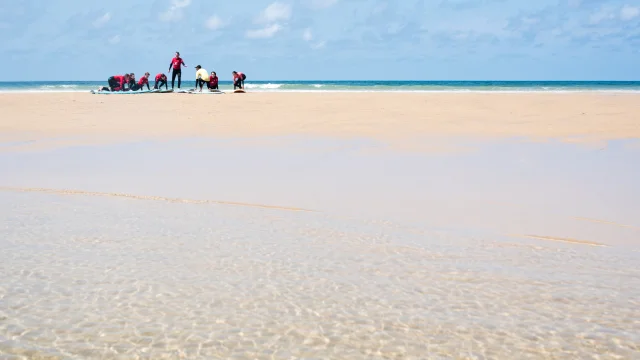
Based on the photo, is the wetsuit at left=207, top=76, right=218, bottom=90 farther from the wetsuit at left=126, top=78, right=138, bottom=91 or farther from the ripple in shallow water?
the ripple in shallow water

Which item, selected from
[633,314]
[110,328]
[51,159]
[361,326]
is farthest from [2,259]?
[51,159]

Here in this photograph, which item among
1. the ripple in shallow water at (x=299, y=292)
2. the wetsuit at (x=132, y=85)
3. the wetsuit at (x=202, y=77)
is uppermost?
the wetsuit at (x=202, y=77)

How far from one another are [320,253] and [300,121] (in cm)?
958

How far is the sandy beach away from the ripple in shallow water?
5.74 meters

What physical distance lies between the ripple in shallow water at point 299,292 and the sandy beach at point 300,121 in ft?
18.8

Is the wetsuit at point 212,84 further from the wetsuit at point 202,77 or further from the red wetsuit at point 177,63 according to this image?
the red wetsuit at point 177,63

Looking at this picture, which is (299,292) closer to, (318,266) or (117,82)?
(318,266)

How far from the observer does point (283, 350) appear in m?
2.64

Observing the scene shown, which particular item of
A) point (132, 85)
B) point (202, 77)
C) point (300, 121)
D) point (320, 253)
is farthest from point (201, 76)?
point (320, 253)

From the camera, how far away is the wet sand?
2.77 metres

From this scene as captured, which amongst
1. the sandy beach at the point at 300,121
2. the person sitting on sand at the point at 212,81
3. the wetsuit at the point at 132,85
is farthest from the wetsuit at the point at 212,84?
the sandy beach at the point at 300,121

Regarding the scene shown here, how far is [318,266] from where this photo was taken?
12.4 feet

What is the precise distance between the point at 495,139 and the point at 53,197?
7203 mm

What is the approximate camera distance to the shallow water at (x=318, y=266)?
2746 millimetres
